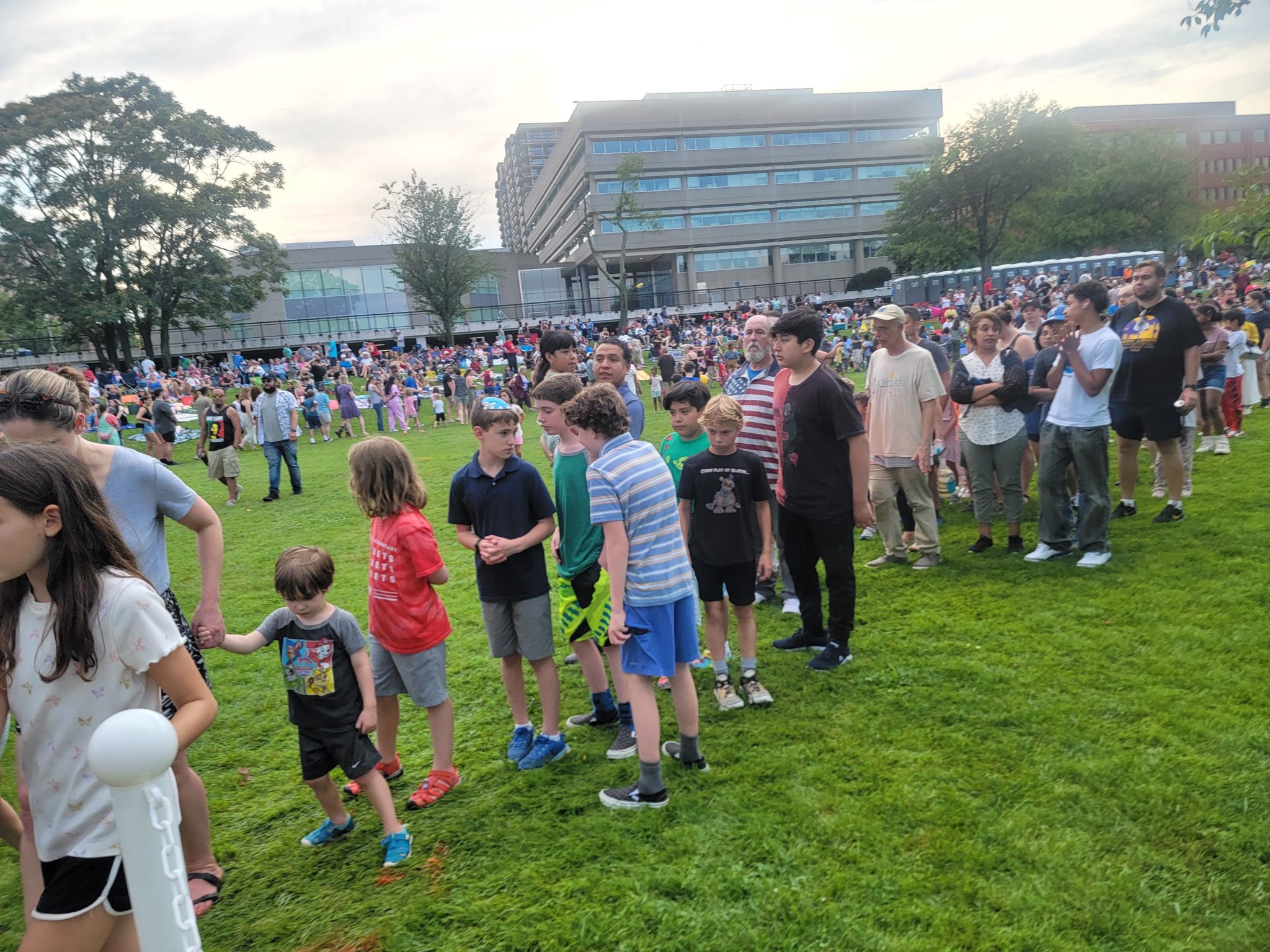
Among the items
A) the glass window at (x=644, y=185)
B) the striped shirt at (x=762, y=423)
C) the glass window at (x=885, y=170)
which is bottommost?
the striped shirt at (x=762, y=423)

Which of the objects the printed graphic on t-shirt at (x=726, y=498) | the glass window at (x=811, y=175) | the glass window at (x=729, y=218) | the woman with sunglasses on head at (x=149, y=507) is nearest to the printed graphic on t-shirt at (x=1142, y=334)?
the printed graphic on t-shirt at (x=726, y=498)

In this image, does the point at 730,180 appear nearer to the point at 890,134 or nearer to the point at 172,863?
the point at 890,134

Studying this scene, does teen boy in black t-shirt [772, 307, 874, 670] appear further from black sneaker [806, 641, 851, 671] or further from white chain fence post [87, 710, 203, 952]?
white chain fence post [87, 710, 203, 952]

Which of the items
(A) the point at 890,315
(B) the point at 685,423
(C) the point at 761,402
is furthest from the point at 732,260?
(B) the point at 685,423

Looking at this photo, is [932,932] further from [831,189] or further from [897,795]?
[831,189]

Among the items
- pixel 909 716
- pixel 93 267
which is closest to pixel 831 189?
pixel 93 267

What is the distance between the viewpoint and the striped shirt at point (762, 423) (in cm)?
558

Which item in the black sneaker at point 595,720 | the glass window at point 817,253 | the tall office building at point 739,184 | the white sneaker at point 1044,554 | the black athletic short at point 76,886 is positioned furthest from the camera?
the glass window at point 817,253

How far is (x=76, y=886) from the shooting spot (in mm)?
1918

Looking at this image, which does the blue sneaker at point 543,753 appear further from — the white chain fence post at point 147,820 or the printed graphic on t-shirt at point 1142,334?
the printed graphic on t-shirt at point 1142,334

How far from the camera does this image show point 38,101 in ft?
111

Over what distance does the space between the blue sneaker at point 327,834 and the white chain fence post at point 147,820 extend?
2627 mm

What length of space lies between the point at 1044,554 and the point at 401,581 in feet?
17.8

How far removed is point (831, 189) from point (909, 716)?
72836mm
